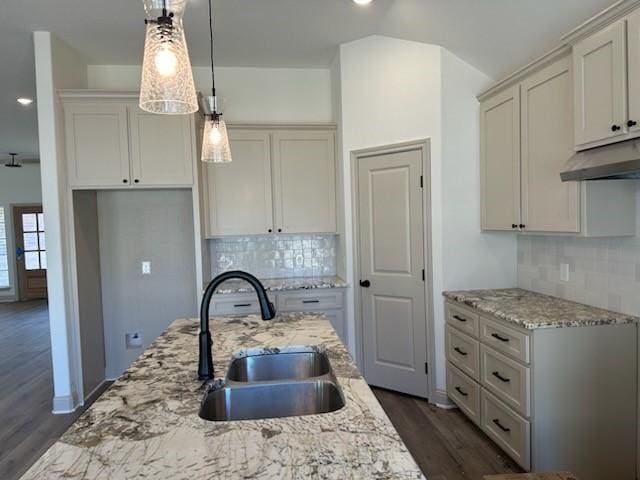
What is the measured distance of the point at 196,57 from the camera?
3.70m

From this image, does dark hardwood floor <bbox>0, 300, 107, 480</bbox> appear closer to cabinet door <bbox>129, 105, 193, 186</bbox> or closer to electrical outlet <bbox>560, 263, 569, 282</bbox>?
cabinet door <bbox>129, 105, 193, 186</bbox>

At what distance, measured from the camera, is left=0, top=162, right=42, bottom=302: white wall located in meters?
8.51

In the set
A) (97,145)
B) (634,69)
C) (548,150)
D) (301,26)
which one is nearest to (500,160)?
(548,150)

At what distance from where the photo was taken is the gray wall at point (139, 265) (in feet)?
12.6

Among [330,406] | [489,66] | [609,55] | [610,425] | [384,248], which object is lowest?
[610,425]

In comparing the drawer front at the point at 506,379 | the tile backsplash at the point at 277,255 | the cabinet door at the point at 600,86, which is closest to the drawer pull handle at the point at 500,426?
the drawer front at the point at 506,379

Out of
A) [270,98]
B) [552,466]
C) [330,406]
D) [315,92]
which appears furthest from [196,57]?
[552,466]

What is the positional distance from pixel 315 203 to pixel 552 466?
263 cm

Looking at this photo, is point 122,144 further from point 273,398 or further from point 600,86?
point 600,86

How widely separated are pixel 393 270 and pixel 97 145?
265 centimetres

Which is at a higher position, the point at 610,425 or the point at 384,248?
the point at 384,248

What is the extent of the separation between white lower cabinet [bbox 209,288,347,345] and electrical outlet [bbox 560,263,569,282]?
1.71 m

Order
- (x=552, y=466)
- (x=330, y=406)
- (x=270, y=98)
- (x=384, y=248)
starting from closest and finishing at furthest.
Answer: (x=330, y=406) → (x=552, y=466) → (x=384, y=248) → (x=270, y=98)

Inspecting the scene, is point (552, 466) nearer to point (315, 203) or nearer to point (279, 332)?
point (279, 332)
